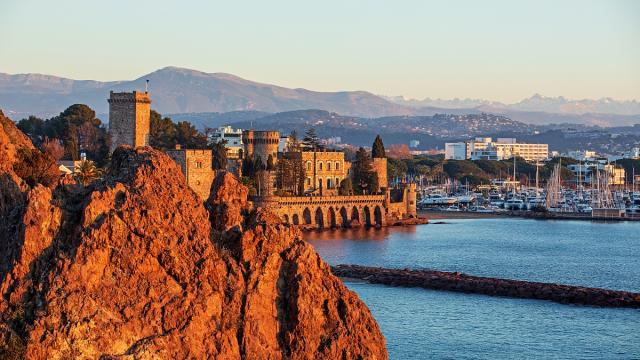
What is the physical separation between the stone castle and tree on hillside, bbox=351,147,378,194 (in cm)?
66

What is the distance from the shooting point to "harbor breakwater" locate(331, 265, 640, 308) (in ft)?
125

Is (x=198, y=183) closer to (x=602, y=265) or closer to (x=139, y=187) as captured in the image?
(x=602, y=265)

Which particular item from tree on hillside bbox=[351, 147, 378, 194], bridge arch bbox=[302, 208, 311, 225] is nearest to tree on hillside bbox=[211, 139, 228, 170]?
bridge arch bbox=[302, 208, 311, 225]

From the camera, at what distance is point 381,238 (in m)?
64.1

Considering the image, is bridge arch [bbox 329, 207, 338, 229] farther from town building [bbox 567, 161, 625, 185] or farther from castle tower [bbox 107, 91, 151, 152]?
town building [bbox 567, 161, 625, 185]

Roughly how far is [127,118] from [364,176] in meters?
19.3

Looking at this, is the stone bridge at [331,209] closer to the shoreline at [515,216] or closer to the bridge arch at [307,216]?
the bridge arch at [307,216]

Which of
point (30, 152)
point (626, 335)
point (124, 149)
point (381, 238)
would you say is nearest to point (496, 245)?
point (381, 238)

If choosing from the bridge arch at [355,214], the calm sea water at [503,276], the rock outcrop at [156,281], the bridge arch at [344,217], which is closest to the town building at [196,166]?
the calm sea water at [503,276]

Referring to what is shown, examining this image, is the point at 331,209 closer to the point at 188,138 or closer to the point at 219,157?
the point at 219,157

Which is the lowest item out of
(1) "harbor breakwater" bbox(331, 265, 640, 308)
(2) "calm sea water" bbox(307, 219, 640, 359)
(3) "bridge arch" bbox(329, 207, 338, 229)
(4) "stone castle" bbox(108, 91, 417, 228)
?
(2) "calm sea water" bbox(307, 219, 640, 359)

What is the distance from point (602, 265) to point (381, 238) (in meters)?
14.4

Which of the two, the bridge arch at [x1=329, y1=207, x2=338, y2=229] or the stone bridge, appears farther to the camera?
the bridge arch at [x1=329, y1=207, x2=338, y2=229]

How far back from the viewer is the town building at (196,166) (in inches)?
2217
